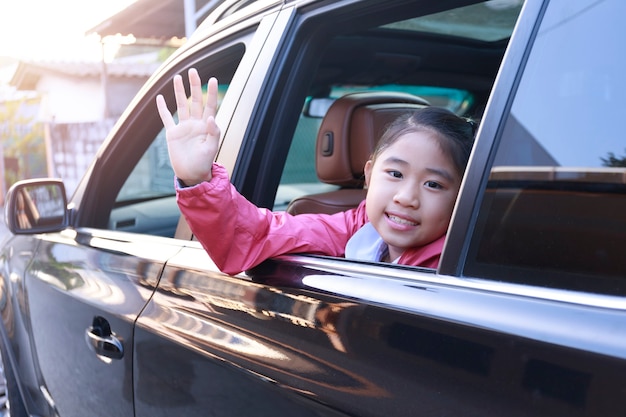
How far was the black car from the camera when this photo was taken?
0.90 m

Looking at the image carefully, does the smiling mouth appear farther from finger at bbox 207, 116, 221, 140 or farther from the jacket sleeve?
finger at bbox 207, 116, 221, 140

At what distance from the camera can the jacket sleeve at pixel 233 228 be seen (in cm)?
144

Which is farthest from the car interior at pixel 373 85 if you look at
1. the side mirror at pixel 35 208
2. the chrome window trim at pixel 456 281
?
the chrome window trim at pixel 456 281

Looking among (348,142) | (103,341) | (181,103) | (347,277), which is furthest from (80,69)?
(347,277)

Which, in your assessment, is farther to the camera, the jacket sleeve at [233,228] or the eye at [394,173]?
the eye at [394,173]

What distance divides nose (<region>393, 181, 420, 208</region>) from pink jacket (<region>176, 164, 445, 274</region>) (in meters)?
0.10

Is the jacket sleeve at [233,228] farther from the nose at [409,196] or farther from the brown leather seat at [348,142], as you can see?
the brown leather seat at [348,142]

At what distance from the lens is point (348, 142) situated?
2.32 meters

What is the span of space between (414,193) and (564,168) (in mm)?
518

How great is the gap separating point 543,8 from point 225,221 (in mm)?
797

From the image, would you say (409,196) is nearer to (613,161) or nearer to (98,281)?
(613,161)

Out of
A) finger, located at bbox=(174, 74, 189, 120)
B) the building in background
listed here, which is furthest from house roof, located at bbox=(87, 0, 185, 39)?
finger, located at bbox=(174, 74, 189, 120)

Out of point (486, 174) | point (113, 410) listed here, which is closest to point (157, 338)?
point (113, 410)

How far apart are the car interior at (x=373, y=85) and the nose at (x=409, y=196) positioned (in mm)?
639
